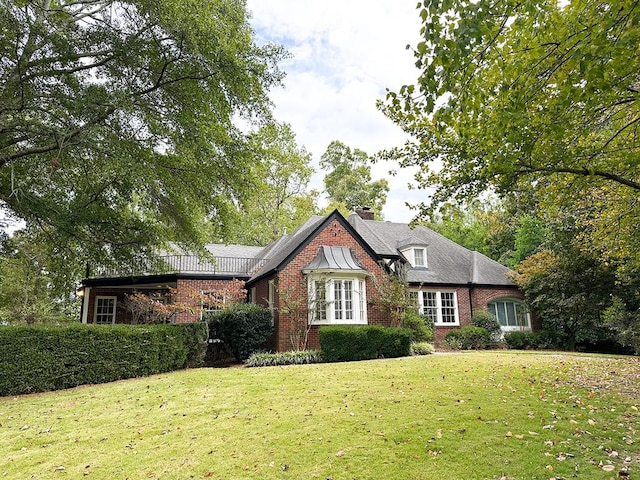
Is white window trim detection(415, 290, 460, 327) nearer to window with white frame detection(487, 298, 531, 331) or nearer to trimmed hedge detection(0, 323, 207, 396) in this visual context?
window with white frame detection(487, 298, 531, 331)

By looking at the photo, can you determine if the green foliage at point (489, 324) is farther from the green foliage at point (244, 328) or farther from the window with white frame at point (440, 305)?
the green foliage at point (244, 328)

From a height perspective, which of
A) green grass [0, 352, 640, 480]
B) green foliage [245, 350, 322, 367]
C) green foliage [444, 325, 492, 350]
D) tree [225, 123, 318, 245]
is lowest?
green grass [0, 352, 640, 480]

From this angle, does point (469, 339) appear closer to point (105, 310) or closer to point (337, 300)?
point (337, 300)

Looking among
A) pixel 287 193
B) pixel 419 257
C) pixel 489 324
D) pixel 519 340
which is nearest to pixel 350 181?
pixel 287 193

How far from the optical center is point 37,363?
10.0 metres

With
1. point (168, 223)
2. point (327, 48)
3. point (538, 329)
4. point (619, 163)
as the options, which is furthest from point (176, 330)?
point (538, 329)

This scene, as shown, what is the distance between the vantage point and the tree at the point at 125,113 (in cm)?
939

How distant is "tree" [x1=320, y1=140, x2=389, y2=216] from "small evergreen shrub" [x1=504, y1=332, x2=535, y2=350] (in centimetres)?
2353

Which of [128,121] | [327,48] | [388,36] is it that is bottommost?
[388,36]

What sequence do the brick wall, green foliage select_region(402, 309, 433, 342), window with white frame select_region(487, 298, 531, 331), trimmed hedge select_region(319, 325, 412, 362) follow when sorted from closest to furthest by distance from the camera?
1. trimmed hedge select_region(319, 325, 412, 362)
2. the brick wall
3. green foliage select_region(402, 309, 433, 342)
4. window with white frame select_region(487, 298, 531, 331)

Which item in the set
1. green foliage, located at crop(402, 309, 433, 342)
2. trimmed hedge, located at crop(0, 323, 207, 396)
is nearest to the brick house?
green foliage, located at crop(402, 309, 433, 342)

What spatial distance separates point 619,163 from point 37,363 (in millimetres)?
12575

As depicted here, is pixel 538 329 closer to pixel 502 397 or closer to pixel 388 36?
pixel 502 397

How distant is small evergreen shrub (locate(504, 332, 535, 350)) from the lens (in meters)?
19.7
